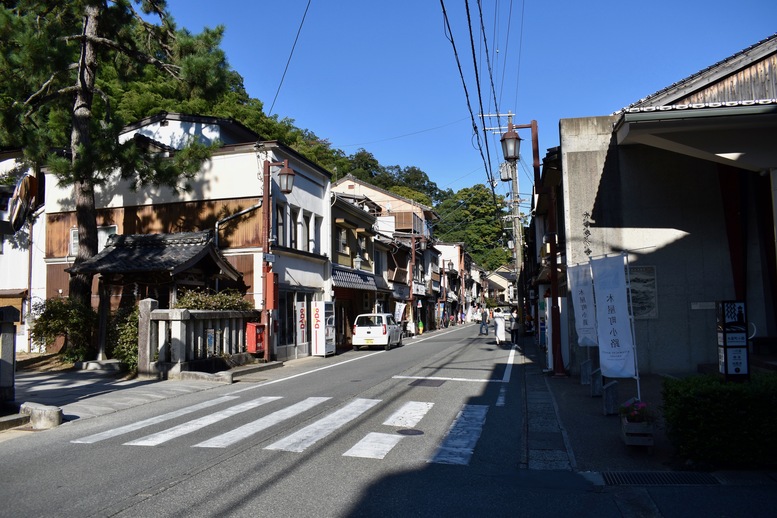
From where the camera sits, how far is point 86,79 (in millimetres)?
17719

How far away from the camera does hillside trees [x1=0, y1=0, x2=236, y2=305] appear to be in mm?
15203

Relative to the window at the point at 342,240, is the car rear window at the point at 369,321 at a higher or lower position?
lower

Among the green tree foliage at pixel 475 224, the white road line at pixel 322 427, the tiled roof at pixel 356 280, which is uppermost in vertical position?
the green tree foliage at pixel 475 224

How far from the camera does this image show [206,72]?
53.7 ft

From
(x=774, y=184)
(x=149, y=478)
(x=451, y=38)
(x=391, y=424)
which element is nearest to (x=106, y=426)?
(x=149, y=478)

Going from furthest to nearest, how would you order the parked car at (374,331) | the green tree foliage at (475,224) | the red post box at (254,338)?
the green tree foliage at (475,224)
the parked car at (374,331)
the red post box at (254,338)

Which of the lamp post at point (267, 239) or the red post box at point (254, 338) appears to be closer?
the red post box at point (254, 338)

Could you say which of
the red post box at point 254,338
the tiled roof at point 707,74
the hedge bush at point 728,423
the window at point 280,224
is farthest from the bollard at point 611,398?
the window at point 280,224

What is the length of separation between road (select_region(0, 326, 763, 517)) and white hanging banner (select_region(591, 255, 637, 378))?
1.72 meters

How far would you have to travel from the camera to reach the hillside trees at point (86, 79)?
1520 centimetres

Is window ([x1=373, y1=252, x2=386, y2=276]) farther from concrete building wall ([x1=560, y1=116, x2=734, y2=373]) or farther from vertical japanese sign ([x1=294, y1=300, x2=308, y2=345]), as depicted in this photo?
concrete building wall ([x1=560, y1=116, x2=734, y2=373])

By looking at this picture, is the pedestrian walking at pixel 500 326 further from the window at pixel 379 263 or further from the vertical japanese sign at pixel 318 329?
the window at pixel 379 263

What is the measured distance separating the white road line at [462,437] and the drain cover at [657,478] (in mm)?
1658

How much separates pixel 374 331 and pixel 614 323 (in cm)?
1838
